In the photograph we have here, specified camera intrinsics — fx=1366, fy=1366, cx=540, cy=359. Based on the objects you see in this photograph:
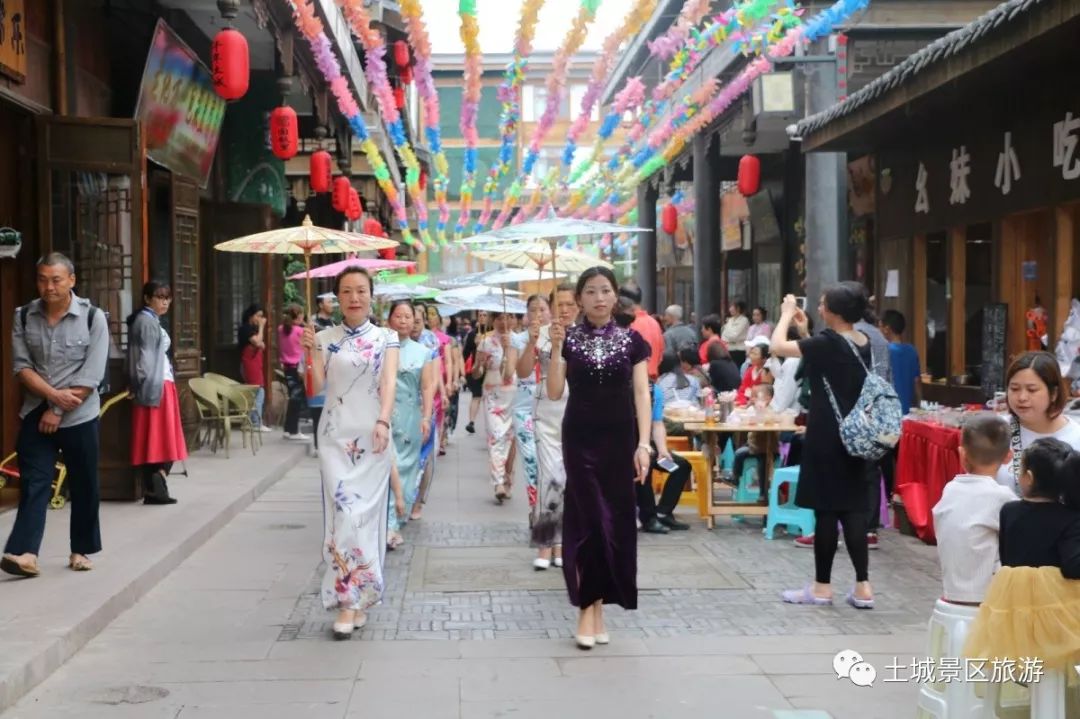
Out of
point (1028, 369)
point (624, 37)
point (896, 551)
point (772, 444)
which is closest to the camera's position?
point (1028, 369)

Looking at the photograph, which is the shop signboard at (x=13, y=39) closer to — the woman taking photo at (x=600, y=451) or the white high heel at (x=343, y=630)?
the woman taking photo at (x=600, y=451)

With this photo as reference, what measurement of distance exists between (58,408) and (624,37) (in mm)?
10493

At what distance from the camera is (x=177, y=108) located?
1347 cm

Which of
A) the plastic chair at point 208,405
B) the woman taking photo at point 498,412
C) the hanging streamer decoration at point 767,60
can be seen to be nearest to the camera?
the woman taking photo at point 498,412

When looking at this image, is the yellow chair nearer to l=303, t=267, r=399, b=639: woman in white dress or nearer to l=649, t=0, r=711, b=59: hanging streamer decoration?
l=303, t=267, r=399, b=639: woman in white dress

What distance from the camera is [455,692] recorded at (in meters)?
5.79

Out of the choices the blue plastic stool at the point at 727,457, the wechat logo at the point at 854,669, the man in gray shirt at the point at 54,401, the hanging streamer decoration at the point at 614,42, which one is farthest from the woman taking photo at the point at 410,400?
the hanging streamer decoration at the point at 614,42

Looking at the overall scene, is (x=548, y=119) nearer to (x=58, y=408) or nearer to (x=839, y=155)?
(x=839, y=155)

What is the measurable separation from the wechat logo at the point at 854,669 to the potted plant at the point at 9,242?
7.06 meters

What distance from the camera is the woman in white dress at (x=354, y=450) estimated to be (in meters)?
6.84

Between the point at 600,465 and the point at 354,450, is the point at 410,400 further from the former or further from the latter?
the point at 600,465

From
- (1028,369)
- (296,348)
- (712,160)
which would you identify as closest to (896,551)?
(1028,369)

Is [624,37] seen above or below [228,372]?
above

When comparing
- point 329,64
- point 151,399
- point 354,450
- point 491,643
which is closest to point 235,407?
point 329,64
